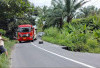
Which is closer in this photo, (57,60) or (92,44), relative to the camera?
(57,60)

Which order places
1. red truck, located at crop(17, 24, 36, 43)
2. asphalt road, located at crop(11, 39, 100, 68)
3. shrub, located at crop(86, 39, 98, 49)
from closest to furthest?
asphalt road, located at crop(11, 39, 100, 68) < shrub, located at crop(86, 39, 98, 49) < red truck, located at crop(17, 24, 36, 43)

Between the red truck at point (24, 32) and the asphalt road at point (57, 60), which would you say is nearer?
the asphalt road at point (57, 60)

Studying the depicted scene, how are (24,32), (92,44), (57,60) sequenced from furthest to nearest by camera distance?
(24,32)
(92,44)
(57,60)

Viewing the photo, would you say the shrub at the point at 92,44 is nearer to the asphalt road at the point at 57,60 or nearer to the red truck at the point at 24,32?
the asphalt road at the point at 57,60

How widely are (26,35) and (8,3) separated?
11.9 metres

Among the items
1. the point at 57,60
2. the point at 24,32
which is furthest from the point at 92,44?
the point at 24,32

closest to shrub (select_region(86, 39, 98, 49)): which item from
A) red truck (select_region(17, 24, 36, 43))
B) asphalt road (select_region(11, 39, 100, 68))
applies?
asphalt road (select_region(11, 39, 100, 68))

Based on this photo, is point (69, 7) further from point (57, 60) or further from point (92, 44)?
point (57, 60)

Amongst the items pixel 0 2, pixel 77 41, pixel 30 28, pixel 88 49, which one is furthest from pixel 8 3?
pixel 30 28

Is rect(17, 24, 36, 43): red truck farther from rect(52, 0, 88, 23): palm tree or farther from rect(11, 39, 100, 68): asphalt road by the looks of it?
rect(11, 39, 100, 68): asphalt road

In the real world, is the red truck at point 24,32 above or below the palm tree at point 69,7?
below

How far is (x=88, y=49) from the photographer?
46.0ft

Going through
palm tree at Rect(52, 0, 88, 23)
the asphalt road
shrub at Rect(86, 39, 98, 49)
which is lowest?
the asphalt road

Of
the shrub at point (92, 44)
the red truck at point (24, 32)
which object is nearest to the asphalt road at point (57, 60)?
the shrub at point (92, 44)
